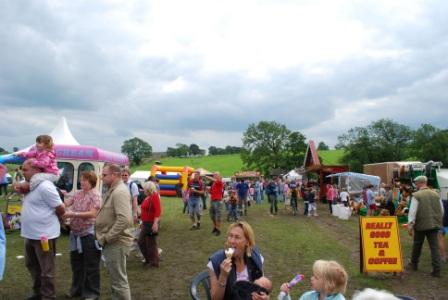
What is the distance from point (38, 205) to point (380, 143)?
69469 millimetres

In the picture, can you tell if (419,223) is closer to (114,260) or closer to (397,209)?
(114,260)

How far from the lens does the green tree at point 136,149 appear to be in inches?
3977

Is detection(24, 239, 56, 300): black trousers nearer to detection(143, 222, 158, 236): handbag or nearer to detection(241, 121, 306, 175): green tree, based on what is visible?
detection(143, 222, 158, 236): handbag

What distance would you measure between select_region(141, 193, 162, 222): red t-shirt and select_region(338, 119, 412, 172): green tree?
5796 cm

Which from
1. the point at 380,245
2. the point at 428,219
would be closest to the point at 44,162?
the point at 380,245

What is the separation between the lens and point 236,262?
130 inches

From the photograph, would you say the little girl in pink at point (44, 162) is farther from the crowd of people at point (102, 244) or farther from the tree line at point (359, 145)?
the tree line at point (359, 145)

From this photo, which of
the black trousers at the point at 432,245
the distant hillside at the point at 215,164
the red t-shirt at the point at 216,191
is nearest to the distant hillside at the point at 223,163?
the distant hillside at the point at 215,164

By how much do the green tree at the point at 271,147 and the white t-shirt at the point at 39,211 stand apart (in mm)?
67264

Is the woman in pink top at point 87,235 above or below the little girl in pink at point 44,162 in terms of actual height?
below

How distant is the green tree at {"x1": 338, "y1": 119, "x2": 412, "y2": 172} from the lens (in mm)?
64000

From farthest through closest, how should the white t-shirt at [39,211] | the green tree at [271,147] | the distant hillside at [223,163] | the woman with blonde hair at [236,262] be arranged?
the distant hillside at [223,163], the green tree at [271,147], the white t-shirt at [39,211], the woman with blonde hair at [236,262]

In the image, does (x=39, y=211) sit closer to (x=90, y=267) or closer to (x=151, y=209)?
(x=90, y=267)

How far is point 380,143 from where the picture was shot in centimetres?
6788
